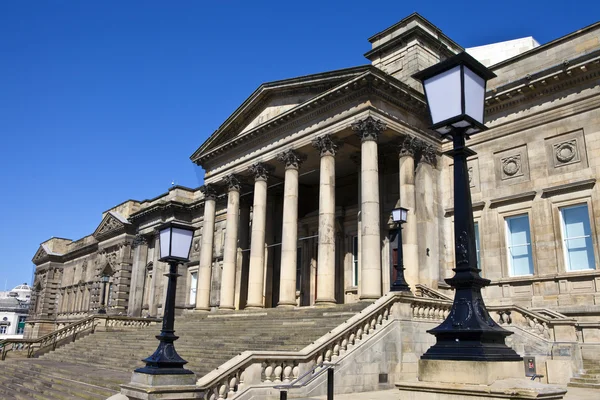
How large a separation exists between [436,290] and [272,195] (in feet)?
42.5

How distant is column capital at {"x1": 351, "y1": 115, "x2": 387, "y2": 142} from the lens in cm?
2155

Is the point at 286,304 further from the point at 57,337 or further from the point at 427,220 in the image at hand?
the point at 57,337

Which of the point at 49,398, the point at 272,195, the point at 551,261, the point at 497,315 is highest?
the point at 272,195

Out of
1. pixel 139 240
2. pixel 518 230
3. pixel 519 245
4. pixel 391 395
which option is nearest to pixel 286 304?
pixel 391 395

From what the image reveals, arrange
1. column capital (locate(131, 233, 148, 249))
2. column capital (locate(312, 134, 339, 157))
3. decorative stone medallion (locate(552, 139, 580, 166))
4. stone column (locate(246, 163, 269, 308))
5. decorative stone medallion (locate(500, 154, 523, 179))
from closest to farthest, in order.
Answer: decorative stone medallion (locate(552, 139, 580, 166)) → decorative stone medallion (locate(500, 154, 523, 179)) → column capital (locate(312, 134, 339, 157)) → stone column (locate(246, 163, 269, 308)) → column capital (locate(131, 233, 148, 249))

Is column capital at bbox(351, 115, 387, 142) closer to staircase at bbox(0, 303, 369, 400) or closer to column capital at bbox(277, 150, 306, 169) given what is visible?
column capital at bbox(277, 150, 306, 169)

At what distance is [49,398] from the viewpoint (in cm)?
1491

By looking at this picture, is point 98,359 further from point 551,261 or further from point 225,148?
point 551,261

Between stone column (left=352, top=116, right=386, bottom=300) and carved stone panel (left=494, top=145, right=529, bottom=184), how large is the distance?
229 inches

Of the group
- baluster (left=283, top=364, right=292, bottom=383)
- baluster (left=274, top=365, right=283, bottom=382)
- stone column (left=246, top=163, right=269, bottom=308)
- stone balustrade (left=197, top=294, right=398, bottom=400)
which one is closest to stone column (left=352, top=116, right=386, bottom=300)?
stone balustrade (left=197, top=294, right=398, bottom=400)

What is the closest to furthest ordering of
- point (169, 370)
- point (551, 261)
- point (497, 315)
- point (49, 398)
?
point (169, 370)
point (49, 398)
point (497, 315)
point (551, 261)

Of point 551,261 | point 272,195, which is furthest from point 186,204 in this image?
point 551,261

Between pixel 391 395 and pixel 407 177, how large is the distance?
11157 millimetres

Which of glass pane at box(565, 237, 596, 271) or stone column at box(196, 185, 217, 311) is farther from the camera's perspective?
stone column at box(196, 185, 217, 311)
